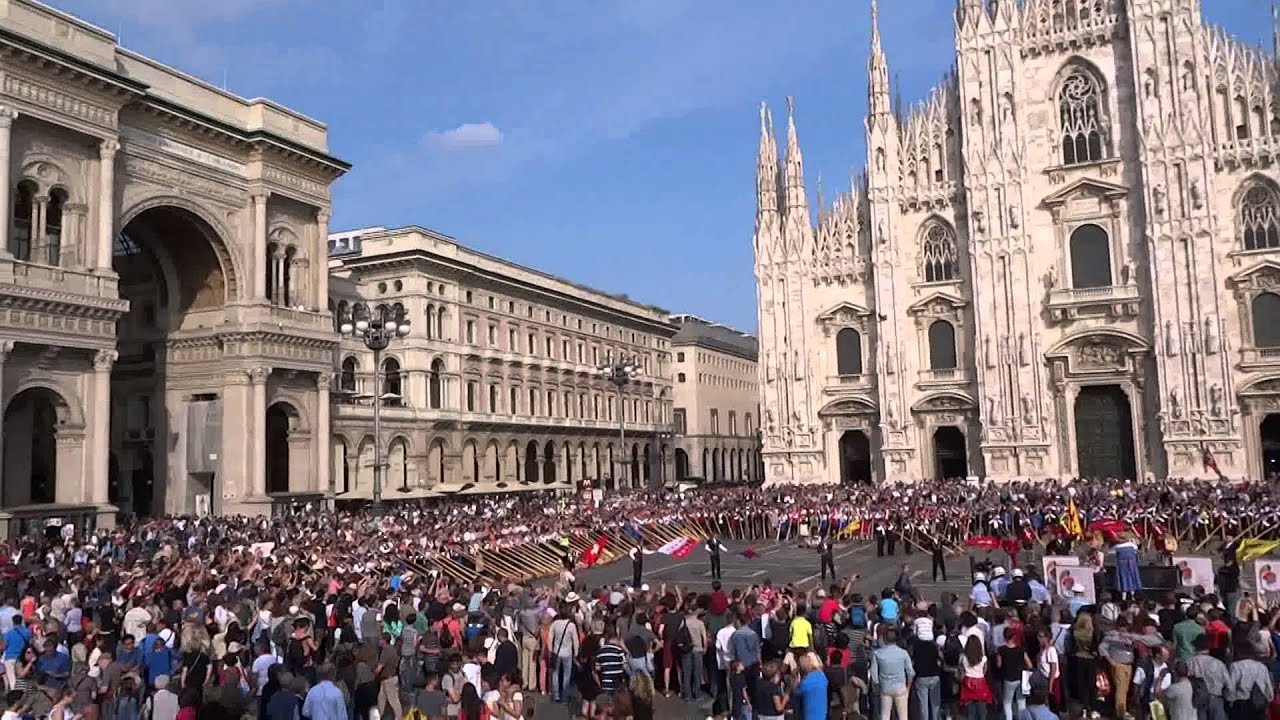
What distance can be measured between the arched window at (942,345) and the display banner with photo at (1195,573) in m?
31.9

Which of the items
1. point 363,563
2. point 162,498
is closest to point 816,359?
point 162,498

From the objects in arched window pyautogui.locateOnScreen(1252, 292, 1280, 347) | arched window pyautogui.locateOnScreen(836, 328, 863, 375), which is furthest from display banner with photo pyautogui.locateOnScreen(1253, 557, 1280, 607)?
arched window pyautogui.locateOnScreen(836, 328, 863, 375)

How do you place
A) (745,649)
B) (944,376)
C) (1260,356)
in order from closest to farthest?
(745,649), (1260,356), (944,376)

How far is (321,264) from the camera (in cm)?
4306

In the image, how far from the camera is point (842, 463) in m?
49.0

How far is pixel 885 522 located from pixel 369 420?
2894 cm

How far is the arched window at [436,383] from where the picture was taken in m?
53.0

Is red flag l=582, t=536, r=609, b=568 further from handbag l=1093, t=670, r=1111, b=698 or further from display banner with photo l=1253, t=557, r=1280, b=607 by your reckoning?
Answer: handbag l=1093, t=670, r=1111, b=698

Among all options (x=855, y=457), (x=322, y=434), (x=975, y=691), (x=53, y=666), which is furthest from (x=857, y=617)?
(x=855, y=457)

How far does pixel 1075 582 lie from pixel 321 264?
3547cm

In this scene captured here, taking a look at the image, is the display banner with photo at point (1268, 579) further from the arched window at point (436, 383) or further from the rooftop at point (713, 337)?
the rooftop at point (713, 337)

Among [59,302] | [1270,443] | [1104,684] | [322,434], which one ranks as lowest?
[1104,684]

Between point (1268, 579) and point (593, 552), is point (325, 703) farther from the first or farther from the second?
point (593, 552)

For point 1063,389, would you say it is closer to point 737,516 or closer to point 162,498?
point 737,516
